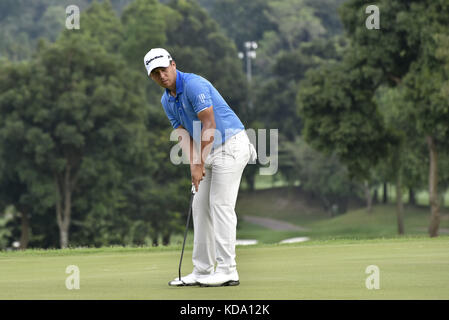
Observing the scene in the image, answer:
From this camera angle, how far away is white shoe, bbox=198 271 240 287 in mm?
7379

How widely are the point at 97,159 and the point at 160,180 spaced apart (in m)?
11.8

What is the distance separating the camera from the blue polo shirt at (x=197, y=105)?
751 centimetres

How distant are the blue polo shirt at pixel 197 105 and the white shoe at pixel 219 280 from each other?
3.98 ft

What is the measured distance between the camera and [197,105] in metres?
7.51

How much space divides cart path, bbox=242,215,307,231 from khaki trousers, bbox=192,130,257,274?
6015 cm

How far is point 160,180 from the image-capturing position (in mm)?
57906

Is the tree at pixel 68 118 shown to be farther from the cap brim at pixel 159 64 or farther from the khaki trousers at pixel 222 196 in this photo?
the cap brim at pixel 159 64

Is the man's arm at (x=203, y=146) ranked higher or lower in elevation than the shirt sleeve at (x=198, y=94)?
lower
